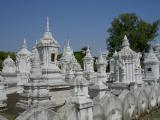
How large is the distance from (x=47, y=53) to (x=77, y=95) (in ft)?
39.5

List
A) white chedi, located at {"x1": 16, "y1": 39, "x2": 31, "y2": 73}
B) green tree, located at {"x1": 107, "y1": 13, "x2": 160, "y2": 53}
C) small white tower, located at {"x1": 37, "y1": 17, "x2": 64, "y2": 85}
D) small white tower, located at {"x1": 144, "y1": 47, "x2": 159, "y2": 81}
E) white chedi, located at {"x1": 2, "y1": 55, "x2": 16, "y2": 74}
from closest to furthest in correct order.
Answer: small white tower, located at {"x1": 37, "y1": 17, "x2": 64, "y2": 85} → small white tower, located at {"x1": 144, "y1": 47, "x2": 159, "y2": 81} → white chedi, located at {"x1": 16, "y1": 39, "x2": 31, "y2": 73} → white chedi, located at {"x1": 2, "y1": 55, "x2": 16, "y2": 74} → green tree, located at {"x1": 107, "y1": 13, "x2": 160, "y2": 53}

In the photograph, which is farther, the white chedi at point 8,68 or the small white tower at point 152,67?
the white chedi at point 8,68

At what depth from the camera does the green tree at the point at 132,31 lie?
44375 mm

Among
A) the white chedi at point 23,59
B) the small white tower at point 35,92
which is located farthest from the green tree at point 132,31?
the small white tower at point 35,92

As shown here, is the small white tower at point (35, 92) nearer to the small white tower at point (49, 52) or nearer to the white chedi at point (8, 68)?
the small white tower at point (49, 52)

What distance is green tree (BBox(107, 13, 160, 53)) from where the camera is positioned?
44.4 meters

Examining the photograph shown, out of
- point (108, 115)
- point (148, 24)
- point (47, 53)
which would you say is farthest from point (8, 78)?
point (148, 24)

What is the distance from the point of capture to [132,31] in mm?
45469

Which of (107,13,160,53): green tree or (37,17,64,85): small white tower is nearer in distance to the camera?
(37,17,64,85): small white tower

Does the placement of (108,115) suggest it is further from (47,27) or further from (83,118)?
(47,27)

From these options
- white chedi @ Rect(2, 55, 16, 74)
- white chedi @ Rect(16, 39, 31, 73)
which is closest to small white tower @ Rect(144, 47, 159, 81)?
white chedi @ Rect(16, 39, 31, 73)

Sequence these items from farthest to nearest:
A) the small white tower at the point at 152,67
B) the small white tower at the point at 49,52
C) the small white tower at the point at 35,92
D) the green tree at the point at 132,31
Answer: the green tree at the point at 132,31
the small white tower at the point at 152,67
the small white tower at the point at 49,52
the small white tower at the point at 35,92

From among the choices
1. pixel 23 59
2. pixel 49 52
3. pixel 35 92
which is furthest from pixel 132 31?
pixel 35 92

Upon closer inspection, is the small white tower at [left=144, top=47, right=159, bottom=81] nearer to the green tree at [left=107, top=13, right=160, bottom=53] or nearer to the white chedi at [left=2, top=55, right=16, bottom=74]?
the white chedi at [left=2, top=55, right=16, bottom=74]
